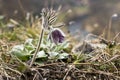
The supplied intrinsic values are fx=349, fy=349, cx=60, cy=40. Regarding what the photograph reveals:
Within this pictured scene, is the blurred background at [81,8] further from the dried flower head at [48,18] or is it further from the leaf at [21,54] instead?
the dried flower head at [48,18]

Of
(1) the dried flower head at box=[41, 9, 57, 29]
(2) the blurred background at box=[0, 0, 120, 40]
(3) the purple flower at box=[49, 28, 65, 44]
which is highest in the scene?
(2) the blurred background at box=[0, 0, 120, 40]

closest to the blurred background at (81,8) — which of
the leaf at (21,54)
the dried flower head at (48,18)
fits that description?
the leaf at (21,54)

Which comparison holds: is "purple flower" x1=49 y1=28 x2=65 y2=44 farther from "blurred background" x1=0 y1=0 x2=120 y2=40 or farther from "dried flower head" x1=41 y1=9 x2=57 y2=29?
"blurred background" x1=0 y1=0 x2=120 y2=40

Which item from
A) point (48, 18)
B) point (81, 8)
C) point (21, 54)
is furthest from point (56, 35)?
point (81, 8)

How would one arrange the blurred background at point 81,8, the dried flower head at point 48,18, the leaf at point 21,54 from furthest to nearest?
the blurred background at point 81,8, the leaf at point 21,54, the dried flower head at point 48,18

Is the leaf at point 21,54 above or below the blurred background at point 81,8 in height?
below

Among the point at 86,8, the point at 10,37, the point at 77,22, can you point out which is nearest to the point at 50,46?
the point at 10,37

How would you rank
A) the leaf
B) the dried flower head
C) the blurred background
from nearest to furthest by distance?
1. the dried flower head
2. the leaf
3. the blurred background

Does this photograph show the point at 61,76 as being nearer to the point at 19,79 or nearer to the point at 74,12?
the point at 19,79

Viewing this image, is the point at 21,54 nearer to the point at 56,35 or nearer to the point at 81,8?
the point at 56,35

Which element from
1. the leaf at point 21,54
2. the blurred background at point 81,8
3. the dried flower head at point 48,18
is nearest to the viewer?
the dried flower head at point 48,18

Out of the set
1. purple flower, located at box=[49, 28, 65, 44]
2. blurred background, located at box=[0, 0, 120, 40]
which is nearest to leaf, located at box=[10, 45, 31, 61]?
purple flower, located at box=[49, 28, 65, 44]
